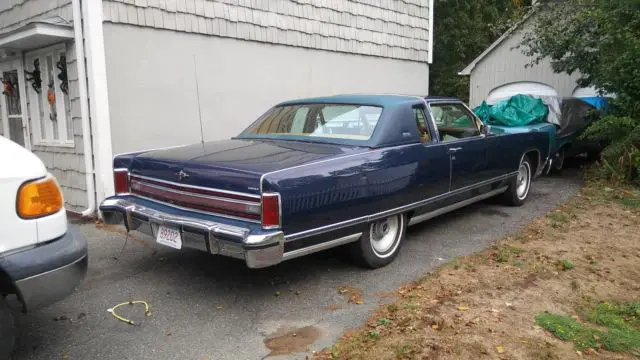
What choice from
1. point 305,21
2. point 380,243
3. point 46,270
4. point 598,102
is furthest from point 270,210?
point 598,102

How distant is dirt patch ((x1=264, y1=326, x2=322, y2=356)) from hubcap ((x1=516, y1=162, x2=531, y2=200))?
15.0 feet

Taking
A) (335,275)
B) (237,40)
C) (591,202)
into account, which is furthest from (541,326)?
(237,40)

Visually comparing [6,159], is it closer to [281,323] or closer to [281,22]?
[281,323]

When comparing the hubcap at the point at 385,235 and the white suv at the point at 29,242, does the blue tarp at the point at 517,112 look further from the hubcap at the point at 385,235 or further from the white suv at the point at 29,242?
the white suv at the point at 29,242

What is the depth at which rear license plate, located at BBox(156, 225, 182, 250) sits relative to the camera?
369 centimetres

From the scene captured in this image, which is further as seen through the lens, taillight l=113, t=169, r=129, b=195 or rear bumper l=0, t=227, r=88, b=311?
taillight l=113, t=169, r=129, b=195

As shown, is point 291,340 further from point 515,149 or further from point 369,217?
point 515,149

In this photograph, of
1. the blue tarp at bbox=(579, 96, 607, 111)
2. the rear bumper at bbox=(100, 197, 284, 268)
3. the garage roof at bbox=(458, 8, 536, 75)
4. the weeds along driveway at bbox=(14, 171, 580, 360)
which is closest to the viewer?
the weeds along driveway at bbox=(14, 171, 580, 360)

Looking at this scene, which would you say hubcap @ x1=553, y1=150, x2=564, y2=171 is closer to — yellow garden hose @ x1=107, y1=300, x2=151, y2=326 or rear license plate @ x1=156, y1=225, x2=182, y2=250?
rear license plate @ x1=156, y1=225, x2=182, y2=250

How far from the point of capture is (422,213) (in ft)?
15.8

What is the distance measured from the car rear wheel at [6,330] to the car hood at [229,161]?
4.78 feet

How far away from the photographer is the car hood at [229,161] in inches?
138

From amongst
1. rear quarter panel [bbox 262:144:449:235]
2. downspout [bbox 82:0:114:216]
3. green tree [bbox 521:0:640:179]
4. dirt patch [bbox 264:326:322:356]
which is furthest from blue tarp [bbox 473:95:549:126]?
dirt patch [bbox 264:326:322:356]

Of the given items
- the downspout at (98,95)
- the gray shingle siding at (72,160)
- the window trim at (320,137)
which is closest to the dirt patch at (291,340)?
the window trim at (320,137)
